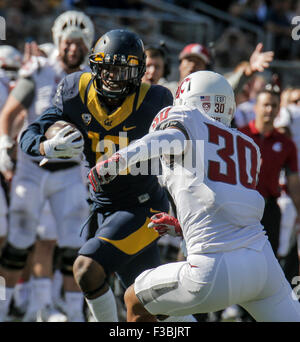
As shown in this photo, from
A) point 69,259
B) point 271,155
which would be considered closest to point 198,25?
point 271,155

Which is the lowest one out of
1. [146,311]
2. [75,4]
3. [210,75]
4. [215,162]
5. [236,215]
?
[146,311]

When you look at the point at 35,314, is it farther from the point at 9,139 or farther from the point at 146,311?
the point at 146,311

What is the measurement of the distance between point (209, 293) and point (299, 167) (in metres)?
3.55

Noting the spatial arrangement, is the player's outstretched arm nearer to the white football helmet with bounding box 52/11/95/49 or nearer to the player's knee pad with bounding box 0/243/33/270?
the player's knee pad with bounding box 0/243/33/270

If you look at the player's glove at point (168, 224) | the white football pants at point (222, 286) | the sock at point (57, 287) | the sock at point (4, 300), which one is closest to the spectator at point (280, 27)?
the sock at point (57, 287)

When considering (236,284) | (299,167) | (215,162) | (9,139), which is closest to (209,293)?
(236,284)

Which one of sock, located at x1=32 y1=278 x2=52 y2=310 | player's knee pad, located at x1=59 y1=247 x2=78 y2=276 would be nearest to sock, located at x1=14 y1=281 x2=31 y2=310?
sock, located at x1=32 y1=278 x2=52 y2=310

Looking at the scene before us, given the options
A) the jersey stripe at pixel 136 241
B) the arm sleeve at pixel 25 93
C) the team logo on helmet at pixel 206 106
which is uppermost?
the arm sleeve at pixel 25 93

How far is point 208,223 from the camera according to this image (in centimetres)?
342

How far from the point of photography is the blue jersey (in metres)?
4.30

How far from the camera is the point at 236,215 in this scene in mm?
3426

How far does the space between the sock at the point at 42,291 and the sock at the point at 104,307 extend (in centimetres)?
183

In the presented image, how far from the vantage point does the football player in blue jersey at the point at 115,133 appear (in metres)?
4.20

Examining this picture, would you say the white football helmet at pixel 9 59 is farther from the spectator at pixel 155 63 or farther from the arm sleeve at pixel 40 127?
the arm sleeve at pixel 40 127
